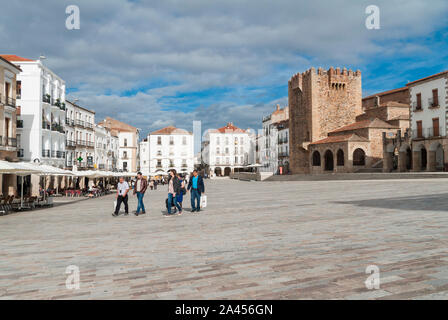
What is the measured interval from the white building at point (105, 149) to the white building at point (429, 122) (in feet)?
124

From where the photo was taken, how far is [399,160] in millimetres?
36906

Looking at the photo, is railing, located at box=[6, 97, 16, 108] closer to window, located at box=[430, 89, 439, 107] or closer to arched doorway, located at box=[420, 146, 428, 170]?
window, located at box=[430, 89, 439, 107]

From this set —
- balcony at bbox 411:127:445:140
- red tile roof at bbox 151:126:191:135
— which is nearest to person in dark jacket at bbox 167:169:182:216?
balcony at bbox 411:127:445:140

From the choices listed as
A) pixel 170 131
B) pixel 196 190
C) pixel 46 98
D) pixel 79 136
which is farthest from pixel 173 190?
pixel 170 131

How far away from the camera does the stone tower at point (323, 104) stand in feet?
167

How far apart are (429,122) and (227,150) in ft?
194

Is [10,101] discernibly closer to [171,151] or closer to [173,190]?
[173,190]

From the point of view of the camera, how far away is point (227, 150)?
90.1 meters

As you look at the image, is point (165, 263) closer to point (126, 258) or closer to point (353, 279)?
point (126, 258)

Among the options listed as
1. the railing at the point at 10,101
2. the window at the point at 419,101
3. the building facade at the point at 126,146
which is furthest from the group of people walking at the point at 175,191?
the building facade at the point at 126,146

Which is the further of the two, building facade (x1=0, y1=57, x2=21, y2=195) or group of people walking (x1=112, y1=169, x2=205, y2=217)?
building facade (x1=0, y1=57, x2=21, y2=195)

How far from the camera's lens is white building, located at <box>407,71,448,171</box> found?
106 feet

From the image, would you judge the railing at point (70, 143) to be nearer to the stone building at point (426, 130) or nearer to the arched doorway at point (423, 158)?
the stone building at point (426, 130)

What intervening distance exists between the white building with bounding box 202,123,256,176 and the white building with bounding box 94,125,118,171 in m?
29.6
